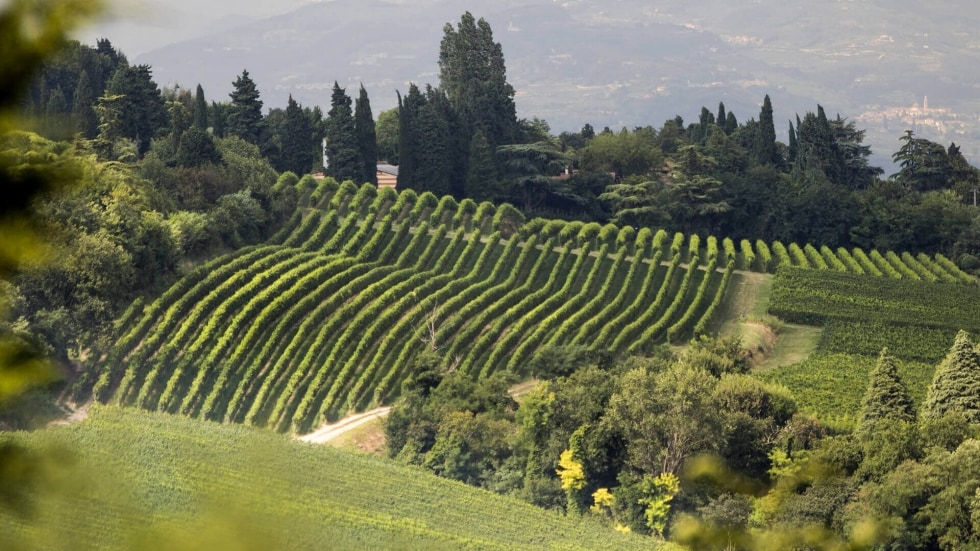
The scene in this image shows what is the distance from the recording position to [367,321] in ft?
110

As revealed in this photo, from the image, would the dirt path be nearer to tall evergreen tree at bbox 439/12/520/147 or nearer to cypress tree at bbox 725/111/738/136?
tall evergreen tree at bbox 439/12/520/147

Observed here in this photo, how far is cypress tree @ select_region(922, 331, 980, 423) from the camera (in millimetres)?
26783

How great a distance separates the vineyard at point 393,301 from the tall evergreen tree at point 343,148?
5044mm

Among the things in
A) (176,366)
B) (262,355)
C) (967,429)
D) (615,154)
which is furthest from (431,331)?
(615,154)

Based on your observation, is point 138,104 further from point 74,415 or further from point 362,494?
point 362,494

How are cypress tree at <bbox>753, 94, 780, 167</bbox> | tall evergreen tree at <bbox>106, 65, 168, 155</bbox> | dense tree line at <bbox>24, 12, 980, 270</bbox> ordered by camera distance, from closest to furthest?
1. tall evergreen tree at <bbox>106, 65, 168, 155</bbox>
2. dense tree line at <bbox>24, 12, 980, 270</bbox>
3. cypress tree at <bbox>753, 94, 780, 167</bbox>

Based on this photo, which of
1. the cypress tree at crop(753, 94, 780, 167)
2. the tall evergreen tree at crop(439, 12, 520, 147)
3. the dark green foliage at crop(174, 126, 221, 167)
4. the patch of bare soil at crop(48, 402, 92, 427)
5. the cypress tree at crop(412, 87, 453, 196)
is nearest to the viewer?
the patch of bare soil at crop(48, 402, 92, 427)

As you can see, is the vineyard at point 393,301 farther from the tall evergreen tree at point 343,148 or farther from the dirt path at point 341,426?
the tall evergreen tree at point 343,148

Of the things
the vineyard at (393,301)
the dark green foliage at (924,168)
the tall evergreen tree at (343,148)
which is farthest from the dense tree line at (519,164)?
the dark green foliage at (924,168)

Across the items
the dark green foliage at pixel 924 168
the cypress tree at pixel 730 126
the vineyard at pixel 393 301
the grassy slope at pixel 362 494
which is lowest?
the grassy slope at pixel 362 494

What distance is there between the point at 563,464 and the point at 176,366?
396 inches

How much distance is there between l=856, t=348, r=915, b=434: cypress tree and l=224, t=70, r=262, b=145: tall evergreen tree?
94.8 feet

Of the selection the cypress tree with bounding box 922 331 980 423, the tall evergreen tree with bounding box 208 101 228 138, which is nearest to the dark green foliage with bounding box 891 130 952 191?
the tall evergreen tree with bounding box 208 101 228 138

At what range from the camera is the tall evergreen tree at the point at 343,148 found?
47781 mm
